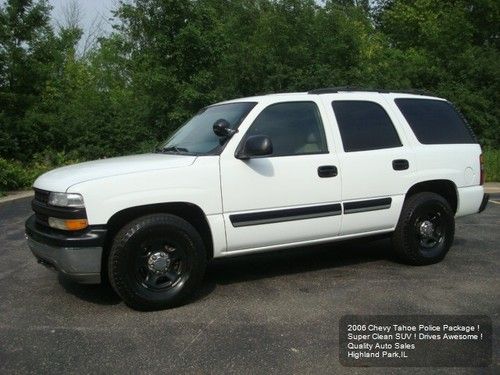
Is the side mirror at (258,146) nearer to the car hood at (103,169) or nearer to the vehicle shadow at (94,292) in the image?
the car hood at (103,169)

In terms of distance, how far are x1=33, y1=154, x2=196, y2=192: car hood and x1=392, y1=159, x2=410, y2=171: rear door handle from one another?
215 cm

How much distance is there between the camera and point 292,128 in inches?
211

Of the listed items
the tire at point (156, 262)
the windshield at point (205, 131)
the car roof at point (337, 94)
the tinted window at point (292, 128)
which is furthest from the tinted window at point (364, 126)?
the tire at point (156, 262)

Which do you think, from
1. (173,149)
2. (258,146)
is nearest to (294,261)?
(173,149)

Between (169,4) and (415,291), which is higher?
(169,4)

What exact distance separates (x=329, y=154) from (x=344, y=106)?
0.64 m

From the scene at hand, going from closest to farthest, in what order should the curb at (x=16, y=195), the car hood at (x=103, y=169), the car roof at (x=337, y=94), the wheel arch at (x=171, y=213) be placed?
1. the car hood at (x=103, y=169)
2. the wheel arch at (x=171, y=213)
3. the car roof at (x=337, y=94)
4. the curb at (x=16, y=195)

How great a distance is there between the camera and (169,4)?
1869cm

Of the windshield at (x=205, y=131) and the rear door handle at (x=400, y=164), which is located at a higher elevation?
the windshield at (x=205, y=131)

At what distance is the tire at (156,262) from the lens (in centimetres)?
451

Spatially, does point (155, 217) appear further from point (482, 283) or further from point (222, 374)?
point (482, 283)

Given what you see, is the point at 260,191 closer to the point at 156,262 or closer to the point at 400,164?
the point at 156,262

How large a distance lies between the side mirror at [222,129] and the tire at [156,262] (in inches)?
33.4

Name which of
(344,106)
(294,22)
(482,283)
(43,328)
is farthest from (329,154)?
(294,22)
